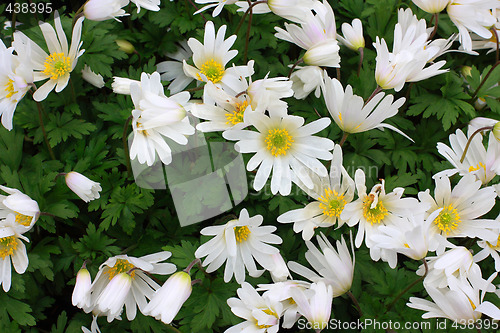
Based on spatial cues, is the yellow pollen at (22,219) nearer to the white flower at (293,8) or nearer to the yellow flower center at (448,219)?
the white flower at (293,8)

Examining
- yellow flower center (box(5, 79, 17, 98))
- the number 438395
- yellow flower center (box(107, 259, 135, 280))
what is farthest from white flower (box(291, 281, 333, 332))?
the number 438395

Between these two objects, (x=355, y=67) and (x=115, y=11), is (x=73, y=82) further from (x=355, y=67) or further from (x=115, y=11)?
(x=355, y=67)

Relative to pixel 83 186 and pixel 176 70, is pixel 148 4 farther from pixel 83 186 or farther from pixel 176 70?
pixel 83 186

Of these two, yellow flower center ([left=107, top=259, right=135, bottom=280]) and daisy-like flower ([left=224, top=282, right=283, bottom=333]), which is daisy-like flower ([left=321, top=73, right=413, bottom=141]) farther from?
yellow flower center ([left=107, top=259, right=135, bottom=280])

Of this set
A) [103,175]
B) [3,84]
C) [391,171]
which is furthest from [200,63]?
[391,171]

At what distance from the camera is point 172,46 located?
2725 mm

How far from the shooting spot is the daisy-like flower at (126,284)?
190 cm

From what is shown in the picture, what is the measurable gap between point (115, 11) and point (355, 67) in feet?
4.61

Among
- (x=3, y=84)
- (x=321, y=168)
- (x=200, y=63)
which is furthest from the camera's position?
(x=200, y=63)

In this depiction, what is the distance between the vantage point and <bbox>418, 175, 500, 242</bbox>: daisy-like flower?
2105 mm

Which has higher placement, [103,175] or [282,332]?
[103,175]

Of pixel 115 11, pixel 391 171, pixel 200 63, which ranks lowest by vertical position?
pixel 391 171

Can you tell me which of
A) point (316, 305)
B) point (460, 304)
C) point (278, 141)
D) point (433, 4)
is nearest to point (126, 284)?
point (316, 305)

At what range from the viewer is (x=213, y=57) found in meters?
2.38
